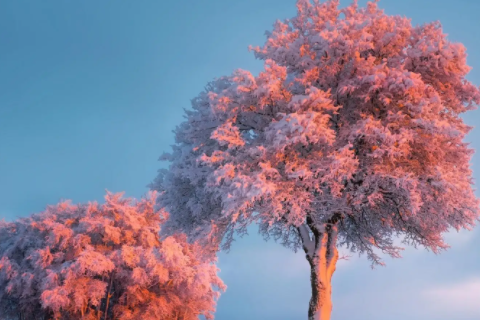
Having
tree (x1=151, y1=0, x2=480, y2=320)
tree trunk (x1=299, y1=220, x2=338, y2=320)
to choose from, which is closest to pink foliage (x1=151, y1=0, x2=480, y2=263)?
tree (x1=151, y1=0, x2=480, y2=320)

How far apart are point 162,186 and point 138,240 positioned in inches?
550

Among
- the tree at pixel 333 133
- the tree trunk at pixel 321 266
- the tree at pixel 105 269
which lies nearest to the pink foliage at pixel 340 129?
the tree at pixel 333 133

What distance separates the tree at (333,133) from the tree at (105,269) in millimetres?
13301

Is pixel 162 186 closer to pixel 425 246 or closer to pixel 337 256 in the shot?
pixel 337 256

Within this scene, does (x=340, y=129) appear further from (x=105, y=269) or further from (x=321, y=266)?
(x=105, y=269)

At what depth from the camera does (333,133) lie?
14977 mm

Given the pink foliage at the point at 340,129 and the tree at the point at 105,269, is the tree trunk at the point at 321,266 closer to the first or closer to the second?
the pink foliage at the point at 340,129

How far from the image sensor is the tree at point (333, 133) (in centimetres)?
1400

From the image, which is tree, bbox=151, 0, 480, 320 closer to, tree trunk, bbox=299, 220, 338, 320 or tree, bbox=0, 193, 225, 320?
tree trunk, bbox=299, 220, 338, 320

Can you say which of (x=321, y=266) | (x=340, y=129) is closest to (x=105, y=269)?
(x=321, y=266)

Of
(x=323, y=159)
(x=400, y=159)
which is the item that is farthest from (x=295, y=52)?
(x=400, y=159)

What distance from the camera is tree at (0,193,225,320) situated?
28828 millimetres

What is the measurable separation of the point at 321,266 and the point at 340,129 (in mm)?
5240

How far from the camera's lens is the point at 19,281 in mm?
30578
